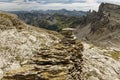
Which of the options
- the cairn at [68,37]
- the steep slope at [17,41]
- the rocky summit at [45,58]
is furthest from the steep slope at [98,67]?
the steep slope at [17,41]

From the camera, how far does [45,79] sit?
4544 cm

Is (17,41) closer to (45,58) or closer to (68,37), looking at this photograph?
(68,37)

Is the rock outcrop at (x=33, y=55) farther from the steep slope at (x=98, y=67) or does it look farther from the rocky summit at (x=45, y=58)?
the steep slope at (x=98, y=67)

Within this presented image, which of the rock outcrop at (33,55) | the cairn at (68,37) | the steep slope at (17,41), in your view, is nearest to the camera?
the rock outcrop at (33,55)

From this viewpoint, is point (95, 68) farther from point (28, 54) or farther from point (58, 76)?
point (58, 76)

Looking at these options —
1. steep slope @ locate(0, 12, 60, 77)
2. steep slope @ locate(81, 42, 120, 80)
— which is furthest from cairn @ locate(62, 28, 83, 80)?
steep slope @ locate(0, 12, 60, 77)

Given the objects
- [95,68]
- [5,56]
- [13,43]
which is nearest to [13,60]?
[5,56]

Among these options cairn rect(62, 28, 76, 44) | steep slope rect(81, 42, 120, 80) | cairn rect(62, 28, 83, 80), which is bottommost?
steep slope rect(81, 42, 120, 80)

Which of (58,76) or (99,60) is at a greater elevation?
(58,76)

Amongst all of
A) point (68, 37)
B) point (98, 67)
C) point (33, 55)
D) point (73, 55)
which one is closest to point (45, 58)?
point (33, 55)

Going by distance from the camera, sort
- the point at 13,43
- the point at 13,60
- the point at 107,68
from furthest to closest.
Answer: the point at 107,68, the point at 13,43, the point at 13,60

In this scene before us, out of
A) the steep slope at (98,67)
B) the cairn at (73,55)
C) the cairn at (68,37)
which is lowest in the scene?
the steep slope at (98,67)

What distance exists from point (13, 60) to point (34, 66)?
10167 millimetres

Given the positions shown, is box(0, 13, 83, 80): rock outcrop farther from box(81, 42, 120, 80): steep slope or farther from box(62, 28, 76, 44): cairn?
box(81, 42, 120, 80): steep slope
